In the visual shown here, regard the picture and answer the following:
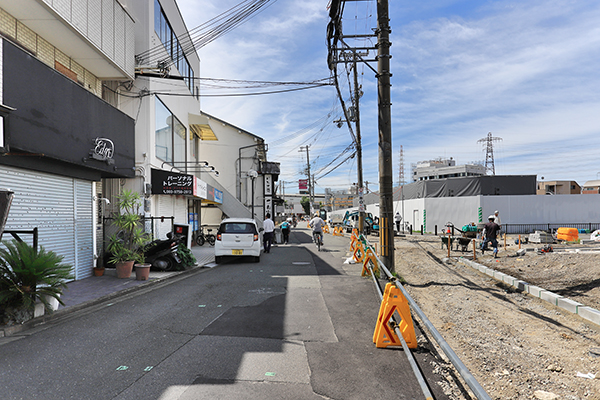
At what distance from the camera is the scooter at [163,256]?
→ 39.8 ft

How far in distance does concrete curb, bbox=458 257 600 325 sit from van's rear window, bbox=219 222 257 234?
8496 millimetres

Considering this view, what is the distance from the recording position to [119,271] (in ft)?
35.0

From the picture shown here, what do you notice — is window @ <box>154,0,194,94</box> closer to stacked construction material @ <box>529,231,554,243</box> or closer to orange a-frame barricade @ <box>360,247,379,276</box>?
orange a-frame barricade @ <box>360,247,379,276</box>

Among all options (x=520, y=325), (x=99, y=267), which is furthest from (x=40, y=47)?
(x=520, y=325)

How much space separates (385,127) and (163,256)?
810 cm

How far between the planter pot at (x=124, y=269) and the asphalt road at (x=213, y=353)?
249 cm

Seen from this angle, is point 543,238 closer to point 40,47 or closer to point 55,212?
point 55,212

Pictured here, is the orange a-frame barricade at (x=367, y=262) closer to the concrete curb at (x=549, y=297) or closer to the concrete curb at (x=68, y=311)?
the concrete curb at (x=549, y=297)

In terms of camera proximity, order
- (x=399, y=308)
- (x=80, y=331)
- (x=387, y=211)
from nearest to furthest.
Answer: (x=399, y=308), (x=80, y=331), (x=387, y=211)

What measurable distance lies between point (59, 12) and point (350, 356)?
34.6 feet

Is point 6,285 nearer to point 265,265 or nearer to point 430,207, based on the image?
point 265,265

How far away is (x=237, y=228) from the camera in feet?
47.6

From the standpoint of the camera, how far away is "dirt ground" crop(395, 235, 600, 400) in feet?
14.8

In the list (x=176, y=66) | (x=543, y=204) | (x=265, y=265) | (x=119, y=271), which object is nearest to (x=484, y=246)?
(x=265, y=265)
